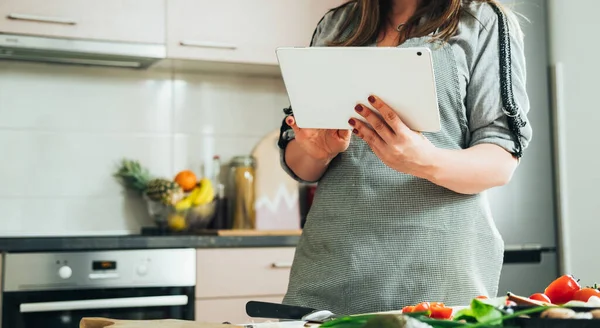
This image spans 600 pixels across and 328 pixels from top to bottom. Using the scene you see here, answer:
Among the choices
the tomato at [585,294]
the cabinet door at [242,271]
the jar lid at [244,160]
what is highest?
the jar lid at [244,160]

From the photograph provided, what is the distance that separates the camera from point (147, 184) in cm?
271

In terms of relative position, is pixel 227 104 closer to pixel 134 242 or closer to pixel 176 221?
pixel 176 221

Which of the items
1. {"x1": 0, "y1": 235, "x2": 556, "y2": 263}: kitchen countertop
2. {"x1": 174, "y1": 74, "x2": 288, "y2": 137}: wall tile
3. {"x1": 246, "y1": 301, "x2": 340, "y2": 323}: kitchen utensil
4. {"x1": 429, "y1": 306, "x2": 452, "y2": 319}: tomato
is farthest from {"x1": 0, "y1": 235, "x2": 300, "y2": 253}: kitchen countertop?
{"x1": 429, "y1": 306, "x2": 452, "y2": 319}: tomato

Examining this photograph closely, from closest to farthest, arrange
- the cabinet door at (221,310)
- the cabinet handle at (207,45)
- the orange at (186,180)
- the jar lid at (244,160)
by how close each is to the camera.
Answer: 1. the cabinet door at (221,310)
2. the cabinet handle at (207,45)
3. the orange at (186,180)
4. the jar lid at (244,160)

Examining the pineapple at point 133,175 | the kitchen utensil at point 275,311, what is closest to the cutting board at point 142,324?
the kitchen utensil at point 275,311

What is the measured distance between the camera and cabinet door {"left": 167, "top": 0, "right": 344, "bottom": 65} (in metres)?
2.61

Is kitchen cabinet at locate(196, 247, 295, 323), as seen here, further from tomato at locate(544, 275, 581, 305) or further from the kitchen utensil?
tomato at locate(544, 275, 581, 305)

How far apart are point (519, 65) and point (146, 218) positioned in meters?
1.81

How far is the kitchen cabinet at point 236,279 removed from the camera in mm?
2371

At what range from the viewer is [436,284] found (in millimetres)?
1210

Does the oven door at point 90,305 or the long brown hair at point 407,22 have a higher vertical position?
the long brown hair at point 407,22

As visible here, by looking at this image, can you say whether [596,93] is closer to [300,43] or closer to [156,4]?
[300,43]

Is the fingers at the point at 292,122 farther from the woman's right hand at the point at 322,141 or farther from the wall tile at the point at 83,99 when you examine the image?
the wall tile at the point at 83,99

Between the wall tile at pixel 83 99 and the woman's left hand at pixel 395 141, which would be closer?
the woman's left hand at pixel 395 141
